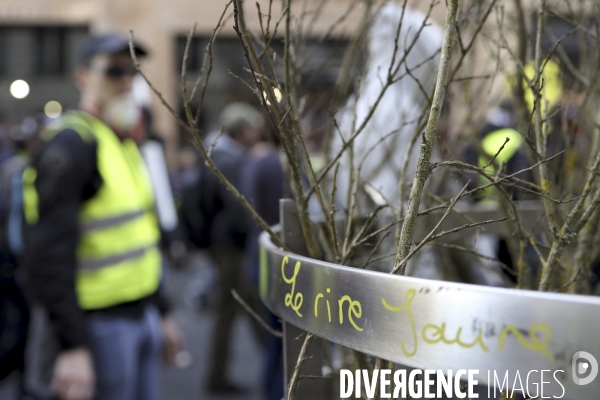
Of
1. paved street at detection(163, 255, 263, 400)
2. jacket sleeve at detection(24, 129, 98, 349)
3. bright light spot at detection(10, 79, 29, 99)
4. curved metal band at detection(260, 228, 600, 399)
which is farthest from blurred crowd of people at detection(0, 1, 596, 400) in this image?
bright light spot at detection(10, 79, 29, 99)

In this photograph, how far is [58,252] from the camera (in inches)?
95.6

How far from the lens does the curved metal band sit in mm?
766

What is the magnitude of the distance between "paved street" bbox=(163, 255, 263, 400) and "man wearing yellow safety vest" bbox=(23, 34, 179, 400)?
2376 mm

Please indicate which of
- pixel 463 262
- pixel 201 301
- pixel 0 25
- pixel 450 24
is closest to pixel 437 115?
pixel 450 24

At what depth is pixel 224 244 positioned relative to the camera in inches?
211

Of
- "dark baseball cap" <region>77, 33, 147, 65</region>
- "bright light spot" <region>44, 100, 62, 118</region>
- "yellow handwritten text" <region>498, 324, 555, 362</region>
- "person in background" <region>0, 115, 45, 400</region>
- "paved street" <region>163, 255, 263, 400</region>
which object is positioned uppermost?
"dark baseball cap" <region>77, 33, 147, 65</region>

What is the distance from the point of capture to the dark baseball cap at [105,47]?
2.85 meters

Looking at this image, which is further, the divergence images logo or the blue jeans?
the blue jeans

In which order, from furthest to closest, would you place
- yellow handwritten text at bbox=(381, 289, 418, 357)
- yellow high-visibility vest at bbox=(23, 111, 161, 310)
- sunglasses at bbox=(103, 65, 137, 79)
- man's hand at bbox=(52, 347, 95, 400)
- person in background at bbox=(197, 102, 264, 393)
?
1. person in background at bbox=(197, 102, 264, 393)
2. sunglasses at bbox=(103, 65, 137, 79)
3. yellow high-visibility vest at bbox=(23, 111, 161, 310)
4. man's hand at bbox=(52, 347, 95, 400)
5. yellow handwritten text at bbox=(381, 289, 418, 357)

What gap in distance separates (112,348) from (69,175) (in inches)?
24.4

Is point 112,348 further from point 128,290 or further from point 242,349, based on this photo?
point 242,349

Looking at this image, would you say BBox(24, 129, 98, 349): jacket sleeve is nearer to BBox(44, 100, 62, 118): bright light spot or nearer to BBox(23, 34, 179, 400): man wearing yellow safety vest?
BBox(23, 34, 179, 400): man wearing yellow safety vest

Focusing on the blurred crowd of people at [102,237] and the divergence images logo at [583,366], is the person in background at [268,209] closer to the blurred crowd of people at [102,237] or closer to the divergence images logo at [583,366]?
the blurred crowd of people at [102,237]

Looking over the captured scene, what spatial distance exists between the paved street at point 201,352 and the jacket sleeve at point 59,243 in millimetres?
2744
